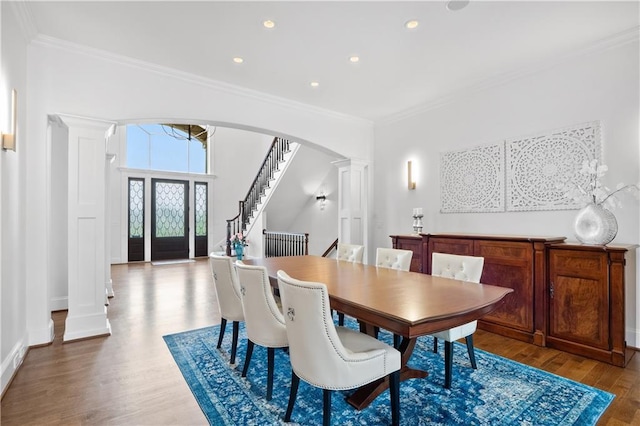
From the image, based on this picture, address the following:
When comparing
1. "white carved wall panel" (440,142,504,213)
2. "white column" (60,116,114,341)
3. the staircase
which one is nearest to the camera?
"white column" (60,116,114,341)

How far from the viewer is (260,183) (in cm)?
855

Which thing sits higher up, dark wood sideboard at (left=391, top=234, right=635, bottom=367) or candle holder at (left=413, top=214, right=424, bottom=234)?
candle holder at (left=413, top=214, right=424, bottom=234)

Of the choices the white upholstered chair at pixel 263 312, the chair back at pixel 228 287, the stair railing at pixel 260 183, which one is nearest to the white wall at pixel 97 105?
the chair back at pixel 228 287

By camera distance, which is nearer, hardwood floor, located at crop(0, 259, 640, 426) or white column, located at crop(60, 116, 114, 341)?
hardwood floor, located at crop(0, 259, 640, 426)

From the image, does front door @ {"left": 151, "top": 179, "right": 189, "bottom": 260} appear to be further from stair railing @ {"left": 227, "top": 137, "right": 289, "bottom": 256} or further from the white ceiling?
the white ceiling

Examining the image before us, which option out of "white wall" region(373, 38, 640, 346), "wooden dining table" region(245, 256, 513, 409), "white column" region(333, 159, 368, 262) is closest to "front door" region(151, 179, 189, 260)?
"white column" region(333, 159, 368, 262)

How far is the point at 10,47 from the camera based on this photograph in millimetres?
2576

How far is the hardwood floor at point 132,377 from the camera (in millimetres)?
2047

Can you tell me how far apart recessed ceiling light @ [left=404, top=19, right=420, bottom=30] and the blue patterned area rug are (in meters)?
3.01

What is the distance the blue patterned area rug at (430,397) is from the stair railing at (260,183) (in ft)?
17.3

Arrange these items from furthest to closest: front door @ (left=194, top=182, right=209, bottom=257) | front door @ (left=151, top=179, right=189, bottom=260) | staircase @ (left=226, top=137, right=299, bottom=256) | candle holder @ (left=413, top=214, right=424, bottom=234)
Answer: front door @ (left=194, top=182, right=209, bottom=257)
front door @ (left=151, top=179, right=189, bottom=260)
staircase @ (left=226, top=137, right=299, bottom=256)
candle holder @ (left=413, top=214, right=424, bottom=234)

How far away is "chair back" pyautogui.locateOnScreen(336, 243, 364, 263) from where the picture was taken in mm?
3738

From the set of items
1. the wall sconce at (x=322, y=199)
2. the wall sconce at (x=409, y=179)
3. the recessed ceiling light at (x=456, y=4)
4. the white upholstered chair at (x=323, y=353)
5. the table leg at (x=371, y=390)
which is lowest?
the table leg at (x=371, y=390)

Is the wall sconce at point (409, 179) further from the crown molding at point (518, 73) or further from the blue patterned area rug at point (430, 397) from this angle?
the blue patterned area rug at point (430, 397)
